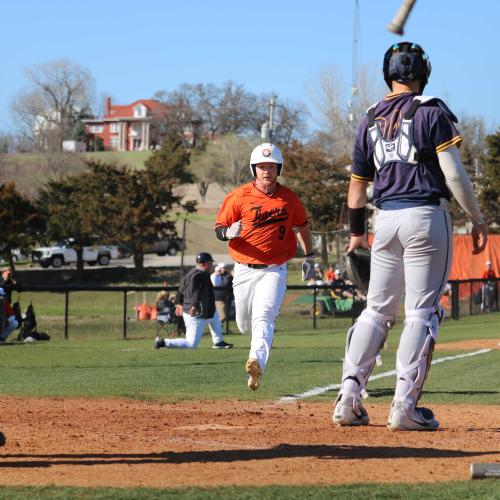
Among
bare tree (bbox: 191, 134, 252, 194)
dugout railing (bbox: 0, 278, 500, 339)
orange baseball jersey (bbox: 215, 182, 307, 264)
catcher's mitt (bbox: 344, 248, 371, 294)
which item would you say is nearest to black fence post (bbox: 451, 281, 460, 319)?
dugout railing (bbox: 0, 278, 500, 339)

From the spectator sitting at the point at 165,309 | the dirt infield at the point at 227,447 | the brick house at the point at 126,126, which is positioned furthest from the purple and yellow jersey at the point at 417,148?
the brick house at the point at 126,126

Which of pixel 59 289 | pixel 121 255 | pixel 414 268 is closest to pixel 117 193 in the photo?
pixel 121 255

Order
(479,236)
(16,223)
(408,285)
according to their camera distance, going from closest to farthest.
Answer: (408,285)
(479,236)
(16,223)

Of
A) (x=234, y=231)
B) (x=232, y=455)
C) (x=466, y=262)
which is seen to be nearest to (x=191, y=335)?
(x=234, y=231)

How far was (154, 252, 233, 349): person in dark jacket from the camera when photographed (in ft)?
61.1

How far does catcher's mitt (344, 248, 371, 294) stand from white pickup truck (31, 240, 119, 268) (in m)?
59.1

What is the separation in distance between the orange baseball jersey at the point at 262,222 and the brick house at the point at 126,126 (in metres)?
137

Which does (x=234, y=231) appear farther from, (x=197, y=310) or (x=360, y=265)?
(x=197, y=310)

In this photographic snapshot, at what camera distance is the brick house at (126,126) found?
152 m

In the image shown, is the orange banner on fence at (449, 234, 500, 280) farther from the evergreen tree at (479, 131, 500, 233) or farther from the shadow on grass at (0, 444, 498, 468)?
the shadow on grass at (0, 444, 498, 468)

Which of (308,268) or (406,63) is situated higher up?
(406,63)

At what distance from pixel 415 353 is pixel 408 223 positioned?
84cm

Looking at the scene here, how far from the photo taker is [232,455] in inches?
232

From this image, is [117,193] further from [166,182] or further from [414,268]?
[414,268]
